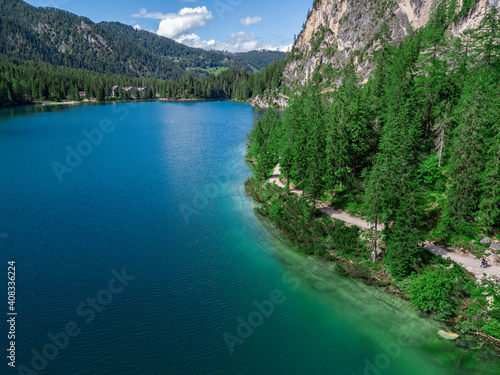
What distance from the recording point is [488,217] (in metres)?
31.3

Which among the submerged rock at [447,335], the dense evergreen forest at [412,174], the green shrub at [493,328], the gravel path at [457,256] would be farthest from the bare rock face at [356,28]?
the submerged rock at [447,335]

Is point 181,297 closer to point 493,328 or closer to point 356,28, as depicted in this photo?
point 493,328

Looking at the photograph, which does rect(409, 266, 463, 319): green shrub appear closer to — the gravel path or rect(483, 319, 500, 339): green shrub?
rect(483, 319, 500, 339): green shrub

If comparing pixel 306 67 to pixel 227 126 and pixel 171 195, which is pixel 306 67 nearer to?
pixel 227 126

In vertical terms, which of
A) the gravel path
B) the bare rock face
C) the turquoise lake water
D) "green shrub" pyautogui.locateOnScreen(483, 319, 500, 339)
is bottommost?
the turquoise lake water

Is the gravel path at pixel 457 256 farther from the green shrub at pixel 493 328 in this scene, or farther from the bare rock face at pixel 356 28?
the bare rock face at pixel 356 28

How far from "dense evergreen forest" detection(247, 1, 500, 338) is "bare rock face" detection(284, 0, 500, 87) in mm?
65440

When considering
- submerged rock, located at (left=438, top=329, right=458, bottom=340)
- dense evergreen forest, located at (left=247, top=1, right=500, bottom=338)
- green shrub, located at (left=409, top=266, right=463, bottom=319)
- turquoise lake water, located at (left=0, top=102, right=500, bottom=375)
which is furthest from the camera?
dense evergreen forest, located at (left=247, top=1, right=500, bottom=338)

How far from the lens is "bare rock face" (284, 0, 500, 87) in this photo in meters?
132

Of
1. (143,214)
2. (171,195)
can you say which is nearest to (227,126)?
(171,195)

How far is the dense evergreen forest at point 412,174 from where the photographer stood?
2919 centimetres

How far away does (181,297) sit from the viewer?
91.7 ft

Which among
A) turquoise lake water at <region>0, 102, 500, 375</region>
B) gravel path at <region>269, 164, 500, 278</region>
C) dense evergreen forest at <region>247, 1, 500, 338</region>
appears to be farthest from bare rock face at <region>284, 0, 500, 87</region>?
turquoise lake water at <region>0, 102, 500, 375</region>

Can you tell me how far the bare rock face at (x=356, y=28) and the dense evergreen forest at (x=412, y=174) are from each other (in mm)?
65440
